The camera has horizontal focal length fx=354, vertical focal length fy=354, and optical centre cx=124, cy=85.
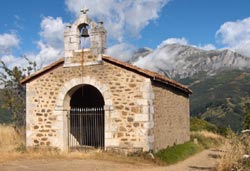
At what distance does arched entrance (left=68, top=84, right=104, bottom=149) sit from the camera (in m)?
16.0

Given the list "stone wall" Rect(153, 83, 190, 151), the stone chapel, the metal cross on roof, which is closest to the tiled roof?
the stone chapel

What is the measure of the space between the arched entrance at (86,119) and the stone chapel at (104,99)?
9 cm

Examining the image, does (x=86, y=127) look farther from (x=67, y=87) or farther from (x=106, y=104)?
(x=106, y=104)

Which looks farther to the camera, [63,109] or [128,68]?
[63,109]

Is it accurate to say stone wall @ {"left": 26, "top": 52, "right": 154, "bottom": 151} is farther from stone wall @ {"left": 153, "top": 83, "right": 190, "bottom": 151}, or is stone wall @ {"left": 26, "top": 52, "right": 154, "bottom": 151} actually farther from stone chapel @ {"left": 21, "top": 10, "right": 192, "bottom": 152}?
stone wall @ {"left": 153, "top": 83, "right": 190, "bottom": 151}

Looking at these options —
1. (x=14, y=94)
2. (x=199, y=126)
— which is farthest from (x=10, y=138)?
(x=199, y=126)

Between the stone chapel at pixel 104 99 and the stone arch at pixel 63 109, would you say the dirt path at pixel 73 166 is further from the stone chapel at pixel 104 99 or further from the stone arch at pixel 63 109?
the stone arch at pixel 63 109

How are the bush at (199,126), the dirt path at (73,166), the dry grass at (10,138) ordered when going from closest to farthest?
the dirt path at (73,166) → the dry grass at (10,138) → the bush at (199,126)

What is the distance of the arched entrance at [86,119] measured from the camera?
631 inches

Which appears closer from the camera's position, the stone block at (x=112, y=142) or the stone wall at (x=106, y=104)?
the stone wall at (x=106, y=104)

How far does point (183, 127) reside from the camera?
57.4ft

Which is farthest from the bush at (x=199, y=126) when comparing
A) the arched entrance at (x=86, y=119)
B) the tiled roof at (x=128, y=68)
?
the tiled roof at (x=128, y=68)

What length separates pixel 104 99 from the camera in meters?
13.3

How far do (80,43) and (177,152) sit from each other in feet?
19.6
